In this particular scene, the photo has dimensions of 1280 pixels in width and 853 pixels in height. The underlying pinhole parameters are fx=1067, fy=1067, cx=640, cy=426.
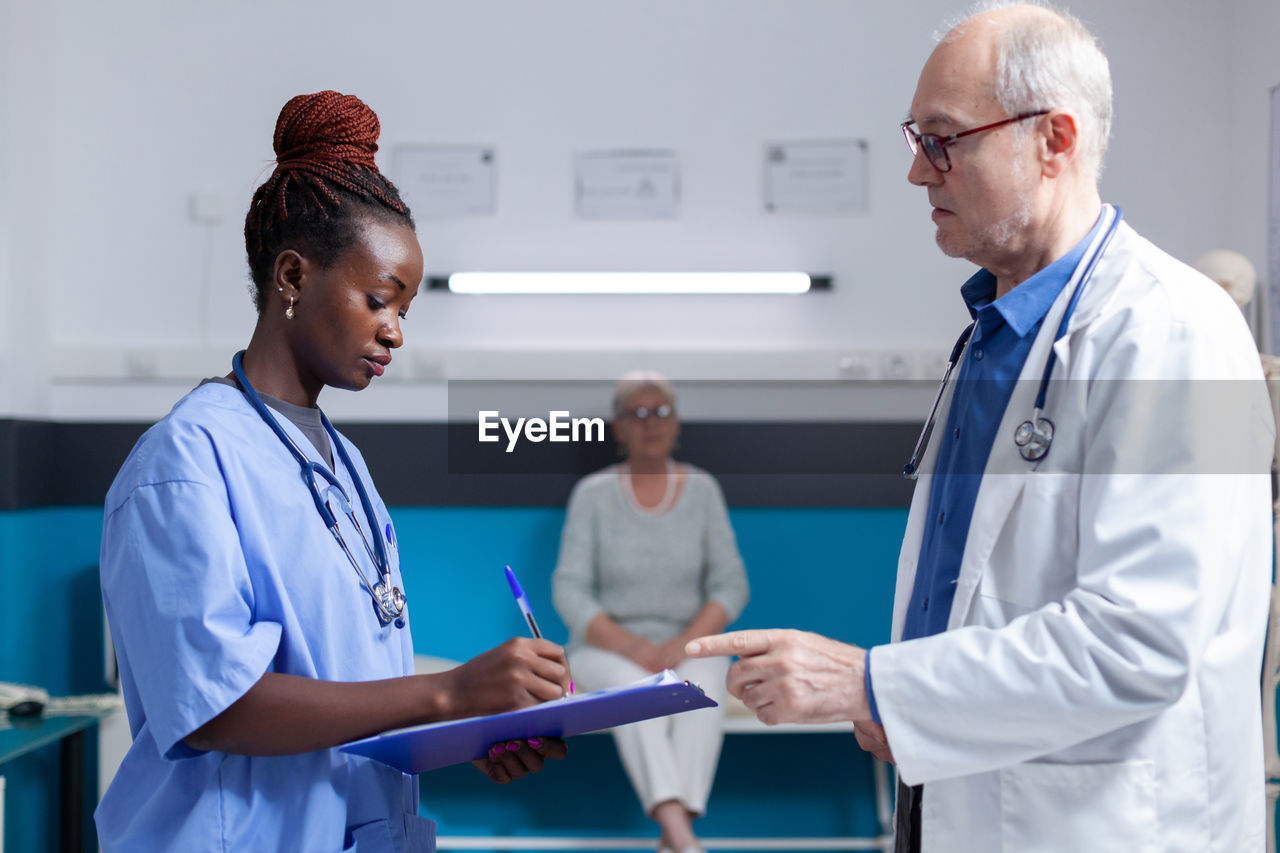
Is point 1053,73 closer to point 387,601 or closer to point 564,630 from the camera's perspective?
point 387,601

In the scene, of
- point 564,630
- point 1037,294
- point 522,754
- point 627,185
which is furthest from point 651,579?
point 1037,294

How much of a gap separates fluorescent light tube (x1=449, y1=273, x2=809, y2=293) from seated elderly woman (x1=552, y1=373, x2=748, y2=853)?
0.29 m

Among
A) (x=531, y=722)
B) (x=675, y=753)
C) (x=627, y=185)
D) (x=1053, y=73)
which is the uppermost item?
(x=627, y=185)

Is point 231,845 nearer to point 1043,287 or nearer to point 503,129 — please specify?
point 1043,287

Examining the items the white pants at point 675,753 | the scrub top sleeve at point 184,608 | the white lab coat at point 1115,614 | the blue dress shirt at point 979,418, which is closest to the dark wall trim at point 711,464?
the white pants at point 675,753

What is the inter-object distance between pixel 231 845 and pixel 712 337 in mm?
2492

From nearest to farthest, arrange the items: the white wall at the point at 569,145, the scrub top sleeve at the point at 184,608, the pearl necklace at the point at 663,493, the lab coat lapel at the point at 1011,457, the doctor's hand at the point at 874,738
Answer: the scrub top sleeve at the point at 184,608 → the lab coat lapel at the point at 1011,457 → the doctor's hand at the point at 874,738 → the pearl necklace at the point at 663,493 → the white wall at the point at 569,145

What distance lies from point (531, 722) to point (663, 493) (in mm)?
2179

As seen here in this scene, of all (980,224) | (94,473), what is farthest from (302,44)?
(980,224)

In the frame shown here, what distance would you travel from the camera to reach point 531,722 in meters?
1.01

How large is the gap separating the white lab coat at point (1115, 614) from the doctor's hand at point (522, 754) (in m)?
0.36

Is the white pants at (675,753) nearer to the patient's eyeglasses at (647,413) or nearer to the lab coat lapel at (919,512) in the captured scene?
the patient's eyeglasses at (647,413)

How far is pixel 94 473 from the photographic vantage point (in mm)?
3215

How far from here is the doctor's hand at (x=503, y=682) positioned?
3.22 feet
